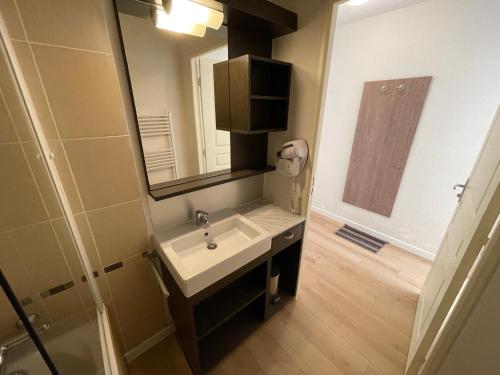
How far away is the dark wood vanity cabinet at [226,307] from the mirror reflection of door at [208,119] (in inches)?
26.6

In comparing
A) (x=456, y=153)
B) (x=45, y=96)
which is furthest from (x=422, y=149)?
(x=45, y=96)

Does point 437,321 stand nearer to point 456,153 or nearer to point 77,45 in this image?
point 456,153

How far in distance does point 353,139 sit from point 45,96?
2781 mm

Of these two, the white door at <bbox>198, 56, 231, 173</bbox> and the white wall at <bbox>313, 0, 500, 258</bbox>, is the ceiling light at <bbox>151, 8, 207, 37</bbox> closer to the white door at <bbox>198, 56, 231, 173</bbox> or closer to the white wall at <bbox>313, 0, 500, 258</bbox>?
the white door at <bbox>198, 56, 231, 173</bbox>

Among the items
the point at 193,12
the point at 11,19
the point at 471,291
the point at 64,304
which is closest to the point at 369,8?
the point at 193,12

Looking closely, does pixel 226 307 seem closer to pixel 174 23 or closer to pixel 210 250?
pixel 210 250

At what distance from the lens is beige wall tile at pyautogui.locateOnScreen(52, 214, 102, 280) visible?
0.90 metres

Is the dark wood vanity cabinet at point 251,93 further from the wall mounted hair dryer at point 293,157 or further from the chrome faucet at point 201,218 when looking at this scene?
the chrome faucet at point 201,218

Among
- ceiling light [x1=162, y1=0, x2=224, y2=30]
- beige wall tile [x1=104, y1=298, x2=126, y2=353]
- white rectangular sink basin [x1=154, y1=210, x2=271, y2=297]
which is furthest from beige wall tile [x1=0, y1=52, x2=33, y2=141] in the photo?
beige wall tile [x1=104, y1=298, x2=126, y2=353]

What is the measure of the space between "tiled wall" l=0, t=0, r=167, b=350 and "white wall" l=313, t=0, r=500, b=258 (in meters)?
2.53

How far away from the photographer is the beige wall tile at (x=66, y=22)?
69 centimetres

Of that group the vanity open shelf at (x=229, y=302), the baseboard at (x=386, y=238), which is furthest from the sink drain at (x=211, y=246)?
the baseboard at (x=386, y=238)

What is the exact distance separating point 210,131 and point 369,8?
2.05 meters

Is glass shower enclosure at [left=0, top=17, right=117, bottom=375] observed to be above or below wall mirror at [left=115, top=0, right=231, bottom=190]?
below
